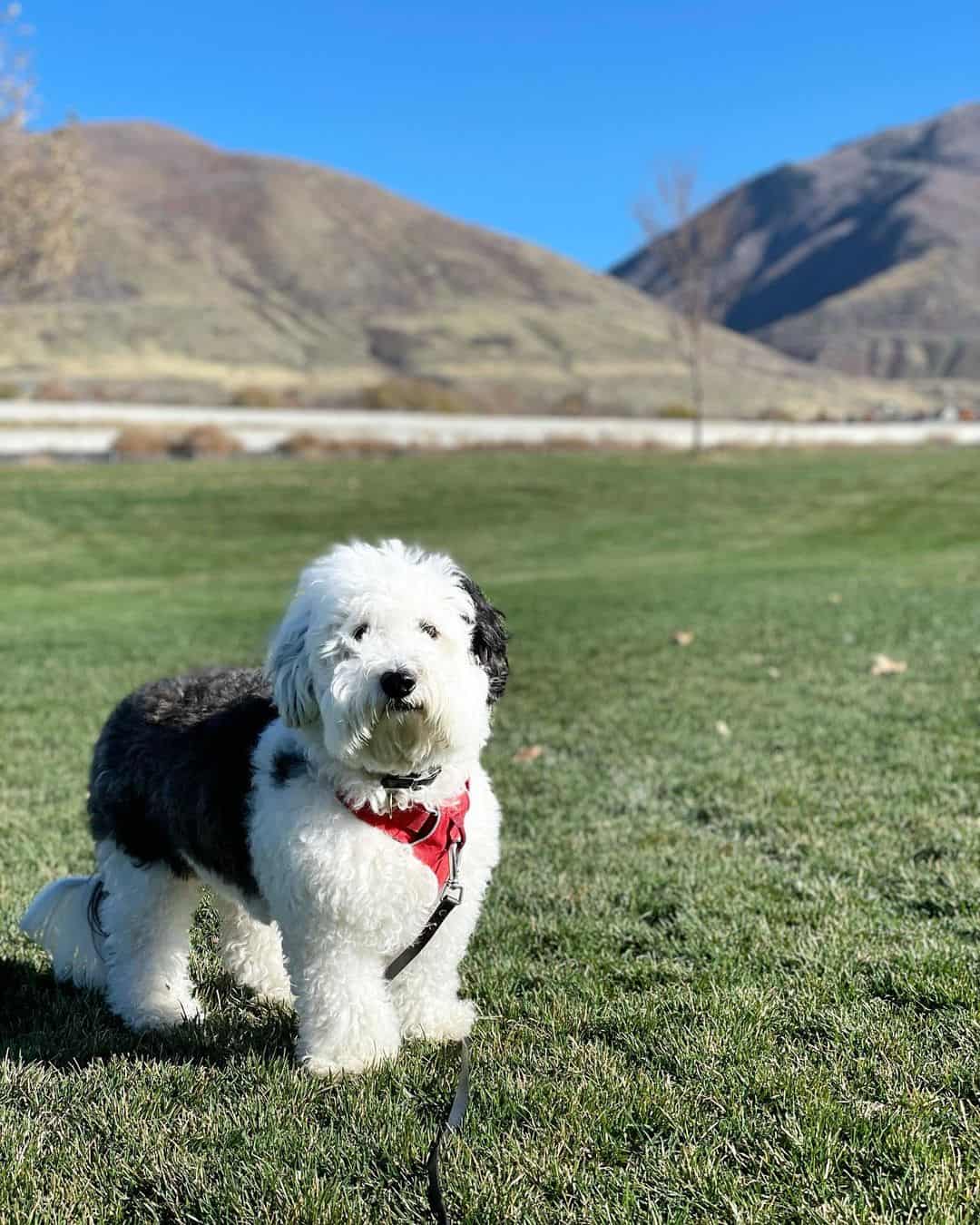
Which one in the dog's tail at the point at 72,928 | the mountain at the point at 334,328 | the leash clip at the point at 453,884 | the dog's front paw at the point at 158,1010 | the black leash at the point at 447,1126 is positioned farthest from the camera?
the mountain at the point at 334,328

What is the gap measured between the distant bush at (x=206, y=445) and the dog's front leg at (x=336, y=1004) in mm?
39766

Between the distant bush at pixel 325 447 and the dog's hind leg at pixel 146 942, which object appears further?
the distant bush at pixel 325 447

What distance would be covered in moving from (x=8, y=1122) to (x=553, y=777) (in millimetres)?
4198

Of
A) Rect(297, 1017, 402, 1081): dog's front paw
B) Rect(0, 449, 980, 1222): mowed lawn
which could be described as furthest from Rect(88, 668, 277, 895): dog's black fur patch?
Rect(0, 449, 980, 1222): mowed lawn

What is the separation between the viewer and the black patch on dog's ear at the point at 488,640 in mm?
3580

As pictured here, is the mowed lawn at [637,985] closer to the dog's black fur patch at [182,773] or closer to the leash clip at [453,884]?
the leash clip at [453,884]

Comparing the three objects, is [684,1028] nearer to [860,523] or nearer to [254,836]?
[254,836]

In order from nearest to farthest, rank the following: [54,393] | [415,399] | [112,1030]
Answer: [112,1030], [54,393], [415,399]

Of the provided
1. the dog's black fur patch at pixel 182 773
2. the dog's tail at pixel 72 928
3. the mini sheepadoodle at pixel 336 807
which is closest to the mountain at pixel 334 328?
the dog's tail at pixel 72 928

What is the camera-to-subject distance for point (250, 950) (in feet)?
13.9

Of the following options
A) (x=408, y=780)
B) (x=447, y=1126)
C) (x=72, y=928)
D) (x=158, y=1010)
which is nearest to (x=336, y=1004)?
(x=447, y=1126)

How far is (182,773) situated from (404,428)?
47.1 metres

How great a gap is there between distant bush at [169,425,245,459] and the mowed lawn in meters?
30.8

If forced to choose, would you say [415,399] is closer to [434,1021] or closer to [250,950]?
[250,950]
